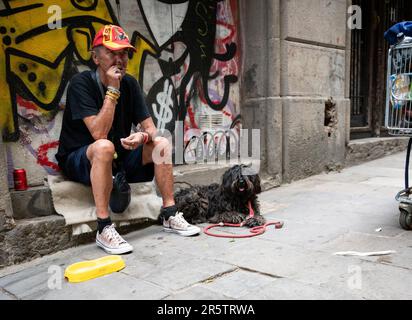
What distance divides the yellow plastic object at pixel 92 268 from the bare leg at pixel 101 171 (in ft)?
1.58

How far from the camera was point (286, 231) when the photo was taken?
3.58 m

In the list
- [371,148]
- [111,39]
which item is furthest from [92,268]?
[371,148]

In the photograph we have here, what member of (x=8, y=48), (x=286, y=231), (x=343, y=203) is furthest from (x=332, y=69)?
(x=8, y=48)

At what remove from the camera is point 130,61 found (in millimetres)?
4312

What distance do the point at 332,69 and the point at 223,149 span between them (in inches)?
87.6

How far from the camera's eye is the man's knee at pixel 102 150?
306 cm

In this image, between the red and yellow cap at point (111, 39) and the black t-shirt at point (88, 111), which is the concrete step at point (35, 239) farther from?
the red and yellow cap at point (111, 39)

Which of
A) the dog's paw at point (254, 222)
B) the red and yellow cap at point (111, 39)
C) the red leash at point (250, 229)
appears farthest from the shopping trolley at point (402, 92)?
the red and yellow cap at point (111, 39)

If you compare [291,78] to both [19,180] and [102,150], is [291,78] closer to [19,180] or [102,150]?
[102,150]

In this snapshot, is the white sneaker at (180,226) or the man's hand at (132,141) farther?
the white sneaker at (180,226)

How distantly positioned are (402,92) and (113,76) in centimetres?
231

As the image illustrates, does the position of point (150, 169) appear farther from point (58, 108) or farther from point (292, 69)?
point (292, 69)

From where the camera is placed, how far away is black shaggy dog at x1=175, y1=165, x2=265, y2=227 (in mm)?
3686

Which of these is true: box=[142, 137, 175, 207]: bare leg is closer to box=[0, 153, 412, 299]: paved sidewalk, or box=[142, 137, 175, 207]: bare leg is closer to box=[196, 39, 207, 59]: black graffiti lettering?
box=[0, 153, 412, 299]: paved sidewalk
